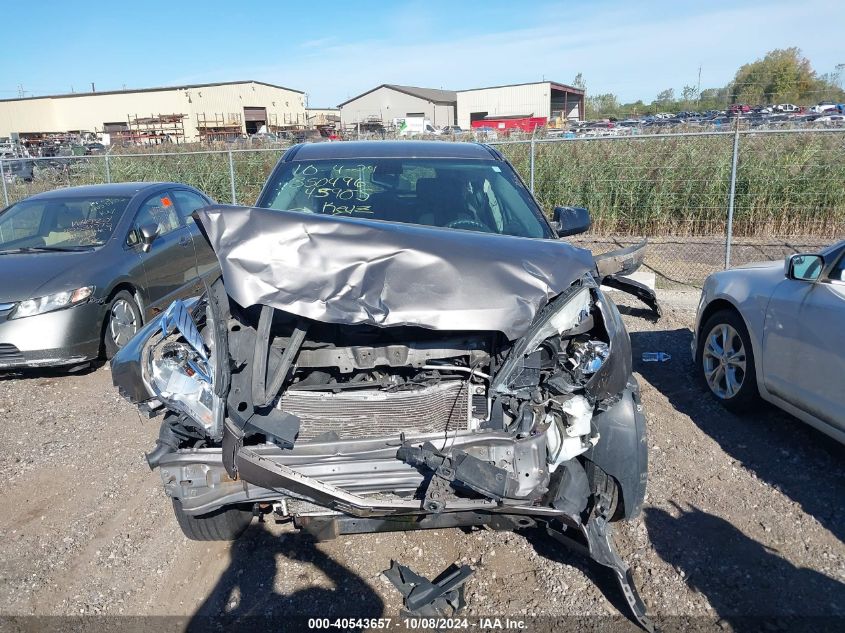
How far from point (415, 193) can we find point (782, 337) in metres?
2.59

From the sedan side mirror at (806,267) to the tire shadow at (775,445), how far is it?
3.34 feet

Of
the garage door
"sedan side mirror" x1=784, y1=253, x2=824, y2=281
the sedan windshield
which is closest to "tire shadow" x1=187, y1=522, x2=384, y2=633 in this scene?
"sedan side mirror" x1=784, y1=253, x2=824, y2=281

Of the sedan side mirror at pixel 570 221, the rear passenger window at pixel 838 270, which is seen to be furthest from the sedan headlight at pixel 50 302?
the rear passenger window at pixel 838 270

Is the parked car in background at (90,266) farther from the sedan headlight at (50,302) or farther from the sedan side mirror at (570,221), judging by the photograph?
the sedan side mirror at (570,221)

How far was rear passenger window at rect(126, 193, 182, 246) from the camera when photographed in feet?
21.6

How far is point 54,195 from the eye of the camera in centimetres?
695

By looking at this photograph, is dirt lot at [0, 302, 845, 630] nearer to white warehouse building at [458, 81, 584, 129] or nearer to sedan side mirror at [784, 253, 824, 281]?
sedan side mirror at [784, 253, 824, 281]

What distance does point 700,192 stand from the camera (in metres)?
10.6

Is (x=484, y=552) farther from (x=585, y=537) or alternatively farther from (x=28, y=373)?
(x=28, y=373)

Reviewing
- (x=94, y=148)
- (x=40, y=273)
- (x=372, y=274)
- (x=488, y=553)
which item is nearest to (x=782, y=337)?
(x=488, y=553)

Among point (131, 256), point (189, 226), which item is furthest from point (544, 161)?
point (131, 256)

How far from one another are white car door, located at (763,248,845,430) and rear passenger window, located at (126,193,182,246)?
19.0 feet

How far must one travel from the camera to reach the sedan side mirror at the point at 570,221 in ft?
13.5

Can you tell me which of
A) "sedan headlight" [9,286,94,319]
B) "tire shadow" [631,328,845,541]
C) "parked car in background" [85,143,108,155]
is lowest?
"tire shadow" [631,328,845,541]
